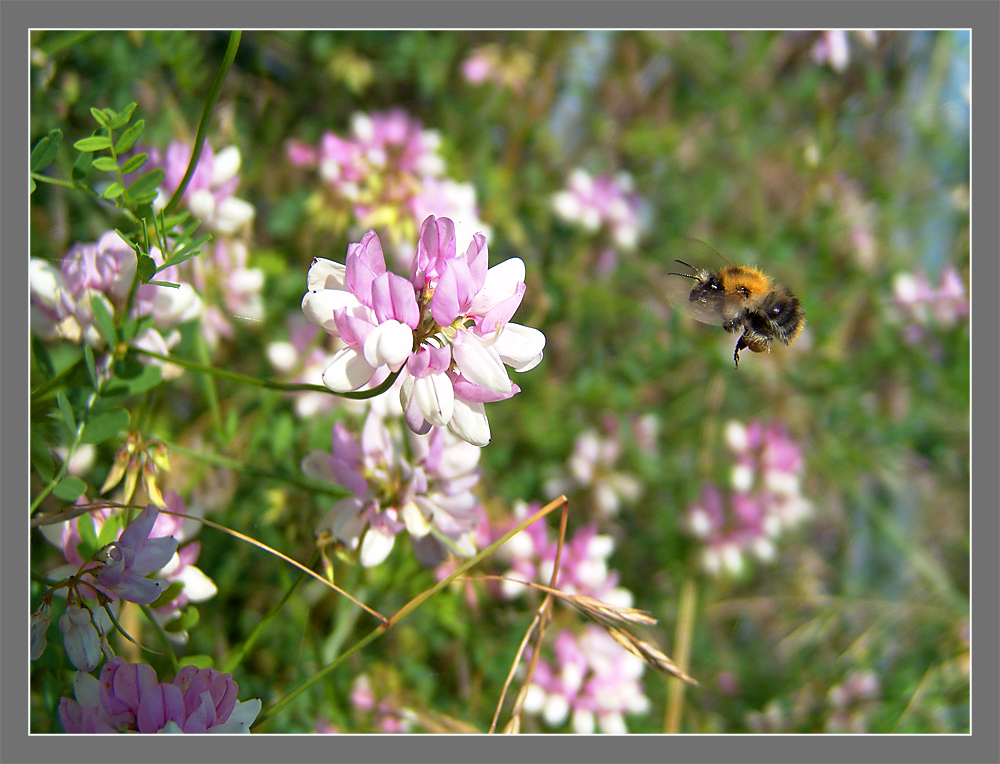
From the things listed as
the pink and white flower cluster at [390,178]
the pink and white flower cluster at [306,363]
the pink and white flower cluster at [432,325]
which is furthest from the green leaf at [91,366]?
the pink and white flower cluster at [390,178]

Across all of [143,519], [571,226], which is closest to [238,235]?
[143,519]

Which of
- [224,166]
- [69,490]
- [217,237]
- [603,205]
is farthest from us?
[603,205]

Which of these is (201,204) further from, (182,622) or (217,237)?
(182,622)

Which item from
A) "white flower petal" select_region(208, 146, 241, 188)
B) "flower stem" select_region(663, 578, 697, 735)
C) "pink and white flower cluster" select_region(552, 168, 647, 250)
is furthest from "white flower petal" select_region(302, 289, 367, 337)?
"pink and white flower cluster" select_region(552, 168, 647, 250)

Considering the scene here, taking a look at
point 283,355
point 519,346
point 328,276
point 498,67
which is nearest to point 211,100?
point 328,276

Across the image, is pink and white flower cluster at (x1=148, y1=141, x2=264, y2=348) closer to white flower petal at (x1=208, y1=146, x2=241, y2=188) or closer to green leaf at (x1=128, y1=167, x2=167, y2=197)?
white flower petal at (x1=208, y1=146, x2=241, y2=188)

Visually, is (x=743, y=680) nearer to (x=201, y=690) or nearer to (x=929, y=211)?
(x=929, y=211)
